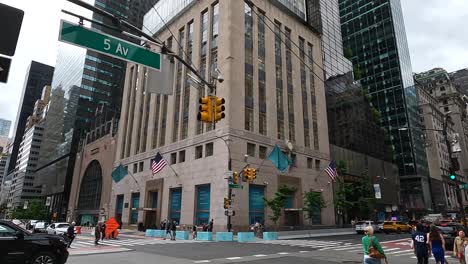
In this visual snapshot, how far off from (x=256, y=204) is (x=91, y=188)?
48.1 metres

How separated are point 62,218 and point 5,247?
97.0 m

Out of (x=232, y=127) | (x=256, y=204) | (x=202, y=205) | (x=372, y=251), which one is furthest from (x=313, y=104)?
(x=372, y=251)

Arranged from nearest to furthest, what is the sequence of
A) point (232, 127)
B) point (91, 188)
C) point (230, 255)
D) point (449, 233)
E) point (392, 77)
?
point (230, 255), point (449, 233), point (232, 127), point (91, 188), point (392, 77)

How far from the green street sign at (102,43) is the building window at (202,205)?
3209 cm

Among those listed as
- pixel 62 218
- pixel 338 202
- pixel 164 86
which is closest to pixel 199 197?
pixel 338 202

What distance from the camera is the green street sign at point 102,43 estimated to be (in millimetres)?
7969

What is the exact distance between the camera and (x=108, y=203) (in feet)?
203

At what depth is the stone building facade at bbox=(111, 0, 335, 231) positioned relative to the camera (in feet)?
131

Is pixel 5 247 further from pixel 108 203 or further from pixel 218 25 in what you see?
pixel 108 203

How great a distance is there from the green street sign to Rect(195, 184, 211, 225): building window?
32088 millimetres

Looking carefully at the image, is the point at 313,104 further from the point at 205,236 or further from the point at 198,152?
the point at 205,236

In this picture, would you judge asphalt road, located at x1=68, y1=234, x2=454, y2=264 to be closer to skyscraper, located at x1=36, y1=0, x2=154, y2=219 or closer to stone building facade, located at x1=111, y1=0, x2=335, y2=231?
stone building facade, located at x1=111, y1=0, x2=335, y2=231

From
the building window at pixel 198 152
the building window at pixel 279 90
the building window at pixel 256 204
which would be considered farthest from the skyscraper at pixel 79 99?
the building window at pixel 256 204

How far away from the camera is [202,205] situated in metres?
40.3
